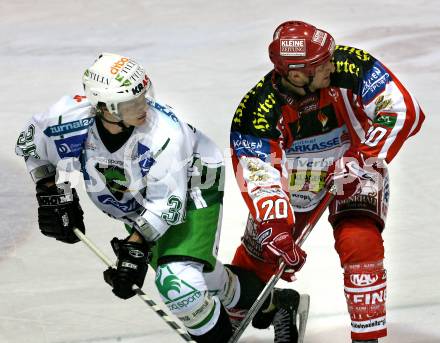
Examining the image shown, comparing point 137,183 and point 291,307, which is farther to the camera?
point 291,307

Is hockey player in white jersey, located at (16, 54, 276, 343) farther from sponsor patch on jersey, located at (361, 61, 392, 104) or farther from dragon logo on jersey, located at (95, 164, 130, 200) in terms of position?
sponsor patch on jersey, located at (361, 61, 392, 104)

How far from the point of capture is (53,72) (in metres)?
7.07

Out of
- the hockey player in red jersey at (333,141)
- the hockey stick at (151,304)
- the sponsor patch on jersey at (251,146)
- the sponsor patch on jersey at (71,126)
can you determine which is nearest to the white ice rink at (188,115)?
the hockey stick at (151,304)

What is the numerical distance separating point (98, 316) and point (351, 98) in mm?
1333

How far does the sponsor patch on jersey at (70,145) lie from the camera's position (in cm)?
379

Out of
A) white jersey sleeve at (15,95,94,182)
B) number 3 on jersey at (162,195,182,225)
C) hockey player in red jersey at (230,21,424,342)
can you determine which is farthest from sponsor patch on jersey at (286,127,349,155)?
white jersey sleeve at (15,95,94,182)

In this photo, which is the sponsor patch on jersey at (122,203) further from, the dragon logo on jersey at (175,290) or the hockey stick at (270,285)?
the hockey stick at (270,285)

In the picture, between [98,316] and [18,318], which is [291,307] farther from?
[18,318]

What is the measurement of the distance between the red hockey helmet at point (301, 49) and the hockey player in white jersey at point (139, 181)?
15.0 inches

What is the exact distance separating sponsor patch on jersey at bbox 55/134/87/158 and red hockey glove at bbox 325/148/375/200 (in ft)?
2.97

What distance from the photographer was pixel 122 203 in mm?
Answer: 3916

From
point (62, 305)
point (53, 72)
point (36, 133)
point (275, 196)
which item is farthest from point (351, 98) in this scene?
point (53, 72)

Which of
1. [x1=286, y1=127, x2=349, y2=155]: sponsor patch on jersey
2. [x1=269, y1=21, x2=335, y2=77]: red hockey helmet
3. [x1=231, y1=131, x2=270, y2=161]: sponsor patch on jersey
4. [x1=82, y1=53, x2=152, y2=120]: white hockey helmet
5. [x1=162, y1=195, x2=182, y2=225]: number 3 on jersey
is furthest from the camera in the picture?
[x1=286, y1=127, x2=349, y2=155]: sponsor patch on jersey

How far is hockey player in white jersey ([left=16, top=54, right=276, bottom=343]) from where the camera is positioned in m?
3.67
